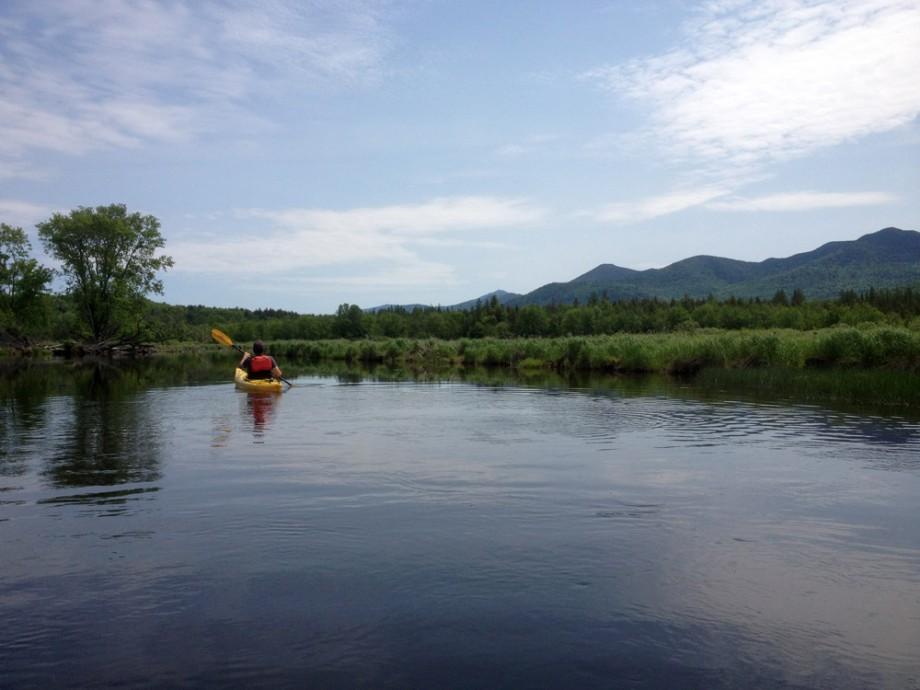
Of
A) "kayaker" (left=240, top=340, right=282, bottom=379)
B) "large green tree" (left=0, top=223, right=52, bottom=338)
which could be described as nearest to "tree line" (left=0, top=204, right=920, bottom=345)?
"large green tree" (left=0, top=223, right=52, bottom=338)

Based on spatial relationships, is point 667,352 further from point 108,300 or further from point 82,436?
point 108,300

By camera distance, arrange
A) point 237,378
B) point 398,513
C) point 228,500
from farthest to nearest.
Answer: point 237,378 → point 228,500 → point 398,513

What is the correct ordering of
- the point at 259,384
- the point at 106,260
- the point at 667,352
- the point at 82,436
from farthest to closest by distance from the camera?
the point at 106,260
the point at 667,352
the point at 259,384
the point at 82,436

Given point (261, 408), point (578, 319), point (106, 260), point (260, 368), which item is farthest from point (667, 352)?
point (578, 319)

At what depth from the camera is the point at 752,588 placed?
Result: 6395mm

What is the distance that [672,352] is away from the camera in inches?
1419

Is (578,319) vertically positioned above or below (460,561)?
above

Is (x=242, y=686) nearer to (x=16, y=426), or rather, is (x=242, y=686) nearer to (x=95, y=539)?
(x=95, y=539)

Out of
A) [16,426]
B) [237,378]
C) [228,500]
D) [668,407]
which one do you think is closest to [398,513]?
[228,500]

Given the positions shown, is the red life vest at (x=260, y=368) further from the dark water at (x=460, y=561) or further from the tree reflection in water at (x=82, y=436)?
the dark water at (x=460, y=561)

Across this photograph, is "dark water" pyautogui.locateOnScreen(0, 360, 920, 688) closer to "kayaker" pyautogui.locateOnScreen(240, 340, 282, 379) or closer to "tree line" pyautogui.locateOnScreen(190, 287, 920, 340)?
"kayaker" pyautogui.locateOnScreen(240, 340, 282, 379)

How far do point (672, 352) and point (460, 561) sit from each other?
31068mm

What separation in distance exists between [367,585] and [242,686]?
1.86 meters

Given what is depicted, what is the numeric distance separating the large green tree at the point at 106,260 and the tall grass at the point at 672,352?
18237 mm
